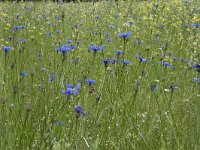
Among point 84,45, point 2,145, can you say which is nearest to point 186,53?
point 84,45

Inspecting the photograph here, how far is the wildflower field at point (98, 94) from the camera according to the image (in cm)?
158

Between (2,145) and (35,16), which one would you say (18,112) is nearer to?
(2,145)

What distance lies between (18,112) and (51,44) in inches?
82.6

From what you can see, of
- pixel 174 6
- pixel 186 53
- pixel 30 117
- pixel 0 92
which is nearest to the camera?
pixel 30 117

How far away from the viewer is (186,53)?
3.46 metres

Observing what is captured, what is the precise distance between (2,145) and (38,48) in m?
2.25

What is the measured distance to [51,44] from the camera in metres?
3.66

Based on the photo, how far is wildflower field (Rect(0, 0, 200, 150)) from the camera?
158 centimetres

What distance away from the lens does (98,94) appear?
2199 mm

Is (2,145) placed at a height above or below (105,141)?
above

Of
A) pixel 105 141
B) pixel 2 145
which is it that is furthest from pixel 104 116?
pixel 2 145

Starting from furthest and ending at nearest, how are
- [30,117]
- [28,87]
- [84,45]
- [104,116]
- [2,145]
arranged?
[84,45], [28,87], [104,116], [30,117], [2,145]

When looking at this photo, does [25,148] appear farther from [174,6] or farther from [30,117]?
[174,6]

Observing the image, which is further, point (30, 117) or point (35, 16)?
point (35, 16)
